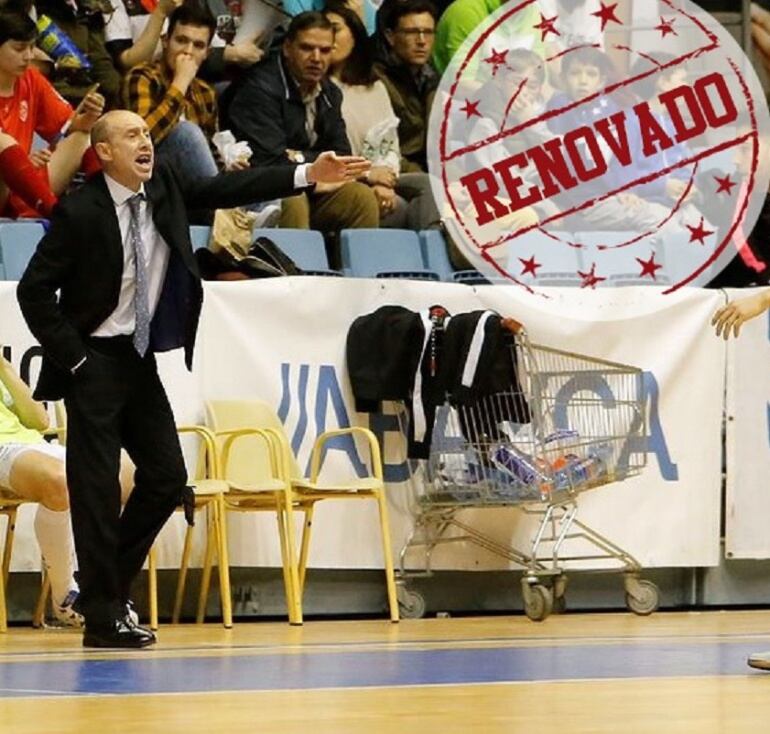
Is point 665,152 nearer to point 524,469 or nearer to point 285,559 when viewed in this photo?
point 524,469

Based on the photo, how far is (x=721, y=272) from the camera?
37.1 ft

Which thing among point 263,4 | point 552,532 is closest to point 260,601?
point 552,532

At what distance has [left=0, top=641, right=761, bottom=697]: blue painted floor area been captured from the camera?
5680 millimetres

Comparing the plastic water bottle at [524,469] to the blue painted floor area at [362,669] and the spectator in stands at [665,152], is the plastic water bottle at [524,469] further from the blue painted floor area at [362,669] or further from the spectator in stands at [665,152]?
the spectator in stands at [665,152]

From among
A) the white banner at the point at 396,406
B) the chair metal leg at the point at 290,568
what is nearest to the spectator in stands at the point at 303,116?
the white banner at the point at 396,406

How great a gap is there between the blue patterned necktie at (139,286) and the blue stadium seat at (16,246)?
1.69 metres

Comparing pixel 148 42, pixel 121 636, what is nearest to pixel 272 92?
pixel 148 42

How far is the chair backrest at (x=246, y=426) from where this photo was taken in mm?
9062

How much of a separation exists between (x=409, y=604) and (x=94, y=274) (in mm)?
2655

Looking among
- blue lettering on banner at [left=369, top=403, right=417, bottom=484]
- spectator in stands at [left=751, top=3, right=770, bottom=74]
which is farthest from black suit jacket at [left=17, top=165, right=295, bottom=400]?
spectator in stands at [left=751, top=3, right=770, bottom=74]

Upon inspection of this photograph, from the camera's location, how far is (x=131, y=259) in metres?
7.50

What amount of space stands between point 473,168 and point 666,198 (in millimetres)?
1136

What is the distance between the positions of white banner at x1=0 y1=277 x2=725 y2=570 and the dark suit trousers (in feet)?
4.72

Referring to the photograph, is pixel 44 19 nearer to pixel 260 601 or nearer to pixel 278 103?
pixel 278 103
